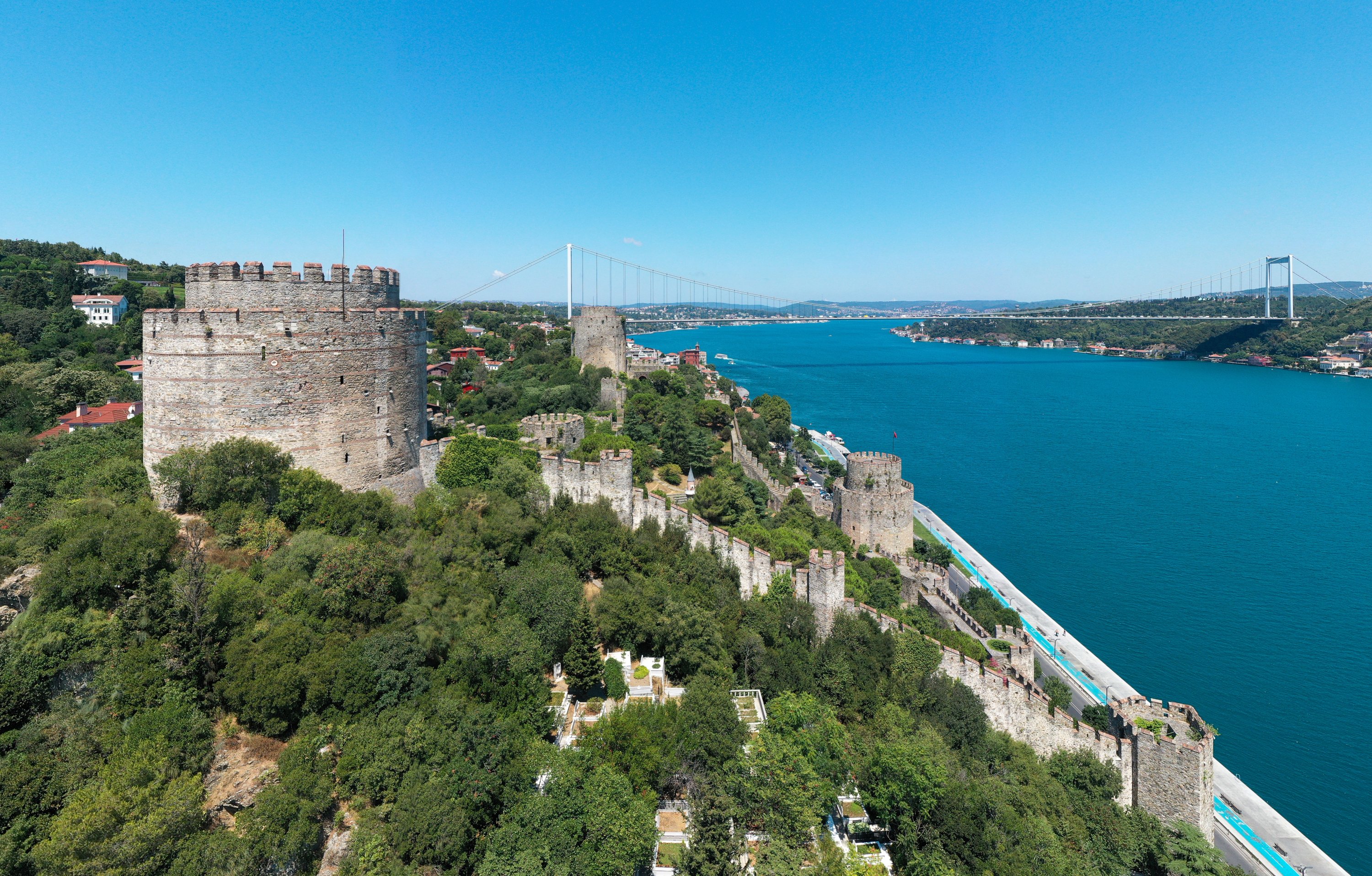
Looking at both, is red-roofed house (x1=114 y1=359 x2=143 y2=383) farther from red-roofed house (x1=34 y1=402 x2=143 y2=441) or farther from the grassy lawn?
the grassy lawn

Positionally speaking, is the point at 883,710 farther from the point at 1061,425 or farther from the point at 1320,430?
the point at 1320,430

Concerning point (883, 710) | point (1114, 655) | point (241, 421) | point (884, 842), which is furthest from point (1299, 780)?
point (241, 421)

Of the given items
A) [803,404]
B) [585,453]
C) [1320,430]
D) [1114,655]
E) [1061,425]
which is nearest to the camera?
[585,453]

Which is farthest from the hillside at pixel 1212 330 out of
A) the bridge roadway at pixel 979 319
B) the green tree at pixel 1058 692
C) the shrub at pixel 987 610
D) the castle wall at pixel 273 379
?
the castle wall at pixel 273 379

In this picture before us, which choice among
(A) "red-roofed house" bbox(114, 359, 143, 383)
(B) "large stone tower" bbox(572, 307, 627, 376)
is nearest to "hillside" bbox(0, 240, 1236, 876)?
(A) "red-roofed house" bbox(114, 359, 143, 383)

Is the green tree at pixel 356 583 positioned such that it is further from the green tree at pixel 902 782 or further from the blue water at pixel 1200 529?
the blue water at pixel 1200 529

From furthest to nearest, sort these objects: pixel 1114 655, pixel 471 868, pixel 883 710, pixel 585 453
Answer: pixel 1114 655 → pixel 585 453 → pixel 883 710 → pixel 471 868
